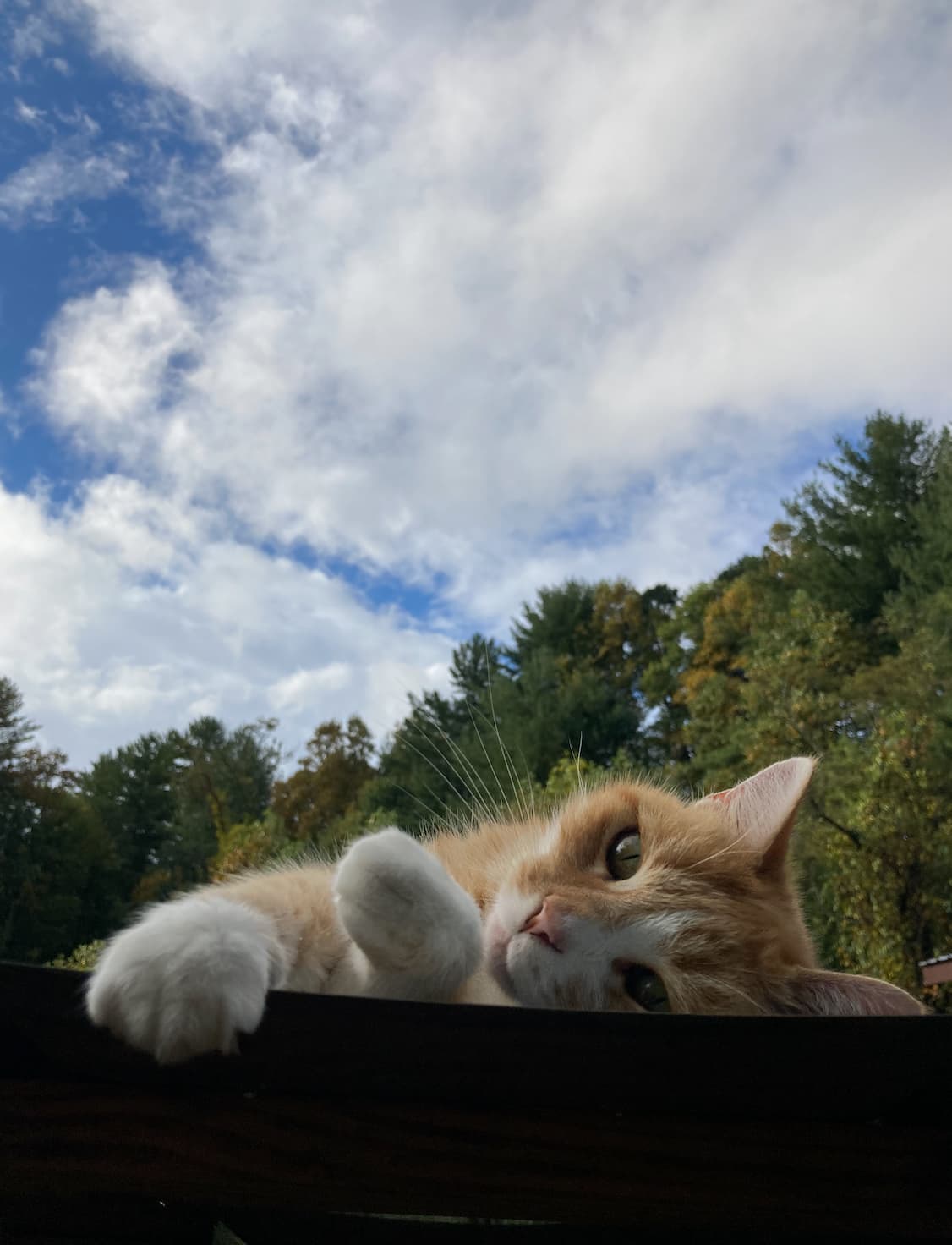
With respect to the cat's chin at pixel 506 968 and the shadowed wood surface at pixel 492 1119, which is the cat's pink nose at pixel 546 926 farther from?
the shadowed wood surface at pixel 492 1119

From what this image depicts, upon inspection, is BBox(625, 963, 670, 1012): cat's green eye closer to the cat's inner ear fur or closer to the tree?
the cat's inner ear fur

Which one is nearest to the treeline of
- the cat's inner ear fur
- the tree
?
the tree

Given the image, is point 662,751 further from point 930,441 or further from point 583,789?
point 583,789

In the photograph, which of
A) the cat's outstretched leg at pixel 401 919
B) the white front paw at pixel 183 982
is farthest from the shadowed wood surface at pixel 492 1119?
the cat's outstretched leg at pixel 401 919

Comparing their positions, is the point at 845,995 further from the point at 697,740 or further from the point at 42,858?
the point at 42,858

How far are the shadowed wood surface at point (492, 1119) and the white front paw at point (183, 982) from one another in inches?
0.5

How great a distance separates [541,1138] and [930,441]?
11153 millimetres

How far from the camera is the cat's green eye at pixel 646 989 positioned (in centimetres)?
91

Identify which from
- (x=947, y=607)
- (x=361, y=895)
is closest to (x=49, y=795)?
(x=947, y=607)

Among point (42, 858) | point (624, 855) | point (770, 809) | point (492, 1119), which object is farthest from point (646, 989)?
point (42, 858)

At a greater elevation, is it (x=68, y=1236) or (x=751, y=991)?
(x=751, y=991)

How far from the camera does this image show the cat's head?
0.90 meters

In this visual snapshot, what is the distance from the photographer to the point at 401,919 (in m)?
0.70

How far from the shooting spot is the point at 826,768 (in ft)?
20.8
